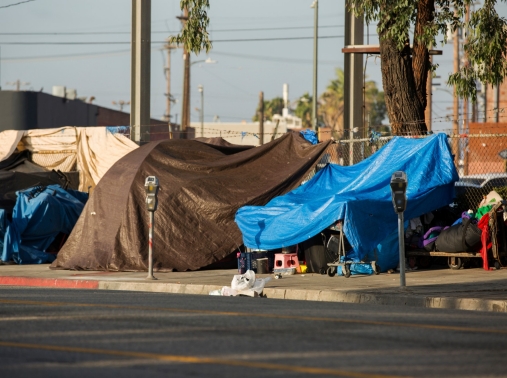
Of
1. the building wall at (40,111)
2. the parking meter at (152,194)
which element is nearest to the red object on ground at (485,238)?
the parking meter at (152,194)

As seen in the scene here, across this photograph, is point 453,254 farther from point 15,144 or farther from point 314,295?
point 15,144

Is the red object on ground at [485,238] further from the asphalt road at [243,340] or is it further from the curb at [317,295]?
the asphalt road at [243,340]

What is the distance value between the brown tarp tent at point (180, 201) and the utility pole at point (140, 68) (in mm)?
5938

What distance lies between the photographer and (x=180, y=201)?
1878 cm

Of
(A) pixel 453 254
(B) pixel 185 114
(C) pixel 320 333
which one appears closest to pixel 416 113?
(A) pixel 453 254

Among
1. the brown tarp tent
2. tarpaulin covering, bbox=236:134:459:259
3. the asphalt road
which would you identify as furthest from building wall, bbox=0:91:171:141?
the asphalt road

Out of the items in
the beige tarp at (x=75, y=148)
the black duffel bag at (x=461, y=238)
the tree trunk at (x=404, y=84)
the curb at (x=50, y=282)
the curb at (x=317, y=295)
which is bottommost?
the curb at (x=50, y=282)

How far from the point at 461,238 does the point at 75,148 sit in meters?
13.9

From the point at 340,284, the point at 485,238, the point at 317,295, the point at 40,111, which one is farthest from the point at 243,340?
the point at 40,111

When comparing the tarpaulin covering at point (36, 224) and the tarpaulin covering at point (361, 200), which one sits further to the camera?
the tarpaulin covering at point (36, 224)

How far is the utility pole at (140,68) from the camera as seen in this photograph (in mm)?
25438

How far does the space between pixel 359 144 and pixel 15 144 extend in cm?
1090

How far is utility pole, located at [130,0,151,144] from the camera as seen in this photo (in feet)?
83.5

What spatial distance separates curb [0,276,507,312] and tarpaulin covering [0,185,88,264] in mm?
3261
